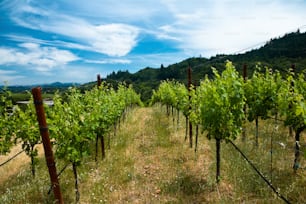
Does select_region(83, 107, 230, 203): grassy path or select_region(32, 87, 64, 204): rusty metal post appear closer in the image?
select_region(32, 87, 64, 204): rusty metal post

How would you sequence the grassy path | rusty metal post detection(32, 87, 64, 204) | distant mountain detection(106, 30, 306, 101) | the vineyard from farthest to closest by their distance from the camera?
1. distant mountain detection(106, 30, 306, 101)
2. the grassy path
3. the vineyard
4. rusty metal post detection(32, 87, 64, 204)

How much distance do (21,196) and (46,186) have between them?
2.21 feet

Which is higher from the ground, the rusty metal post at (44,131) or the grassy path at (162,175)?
the rusty metal post at (44,131)

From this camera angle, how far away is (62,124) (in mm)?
6395

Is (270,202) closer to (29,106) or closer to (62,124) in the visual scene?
(62,124)

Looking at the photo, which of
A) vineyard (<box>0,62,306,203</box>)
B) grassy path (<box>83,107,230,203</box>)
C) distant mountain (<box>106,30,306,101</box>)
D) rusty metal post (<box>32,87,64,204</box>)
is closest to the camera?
rusty metal post (<box>32,87,64,204</box>)

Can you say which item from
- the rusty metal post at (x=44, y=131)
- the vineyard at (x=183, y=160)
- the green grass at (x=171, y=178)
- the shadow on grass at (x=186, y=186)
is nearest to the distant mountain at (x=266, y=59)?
the green grass at (x=171, y=178)

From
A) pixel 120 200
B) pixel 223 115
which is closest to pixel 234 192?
pixel 223 115

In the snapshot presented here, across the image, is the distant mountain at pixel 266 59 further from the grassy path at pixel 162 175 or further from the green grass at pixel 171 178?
the green grass at pixel 171 178

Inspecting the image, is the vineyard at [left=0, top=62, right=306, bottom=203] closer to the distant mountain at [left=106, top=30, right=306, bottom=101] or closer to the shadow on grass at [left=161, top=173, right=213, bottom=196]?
the shadow on grass at [left=161, top=173, right=213, bottom=196]

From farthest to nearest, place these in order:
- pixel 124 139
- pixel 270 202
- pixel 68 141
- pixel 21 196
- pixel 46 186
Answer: pixel 124 139 → pixel 46 186 → pixel 21 196 → pixel 68 141 → pixel 270 202

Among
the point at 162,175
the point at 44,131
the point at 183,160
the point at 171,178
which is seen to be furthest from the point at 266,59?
the point at 44,131

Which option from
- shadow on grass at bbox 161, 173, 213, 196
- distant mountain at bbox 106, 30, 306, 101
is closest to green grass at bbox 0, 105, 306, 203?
shadow on grass at bbox 161, 173, 213, 196

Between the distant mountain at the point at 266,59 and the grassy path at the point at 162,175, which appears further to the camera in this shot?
the distant mountain at the point at 266,59
